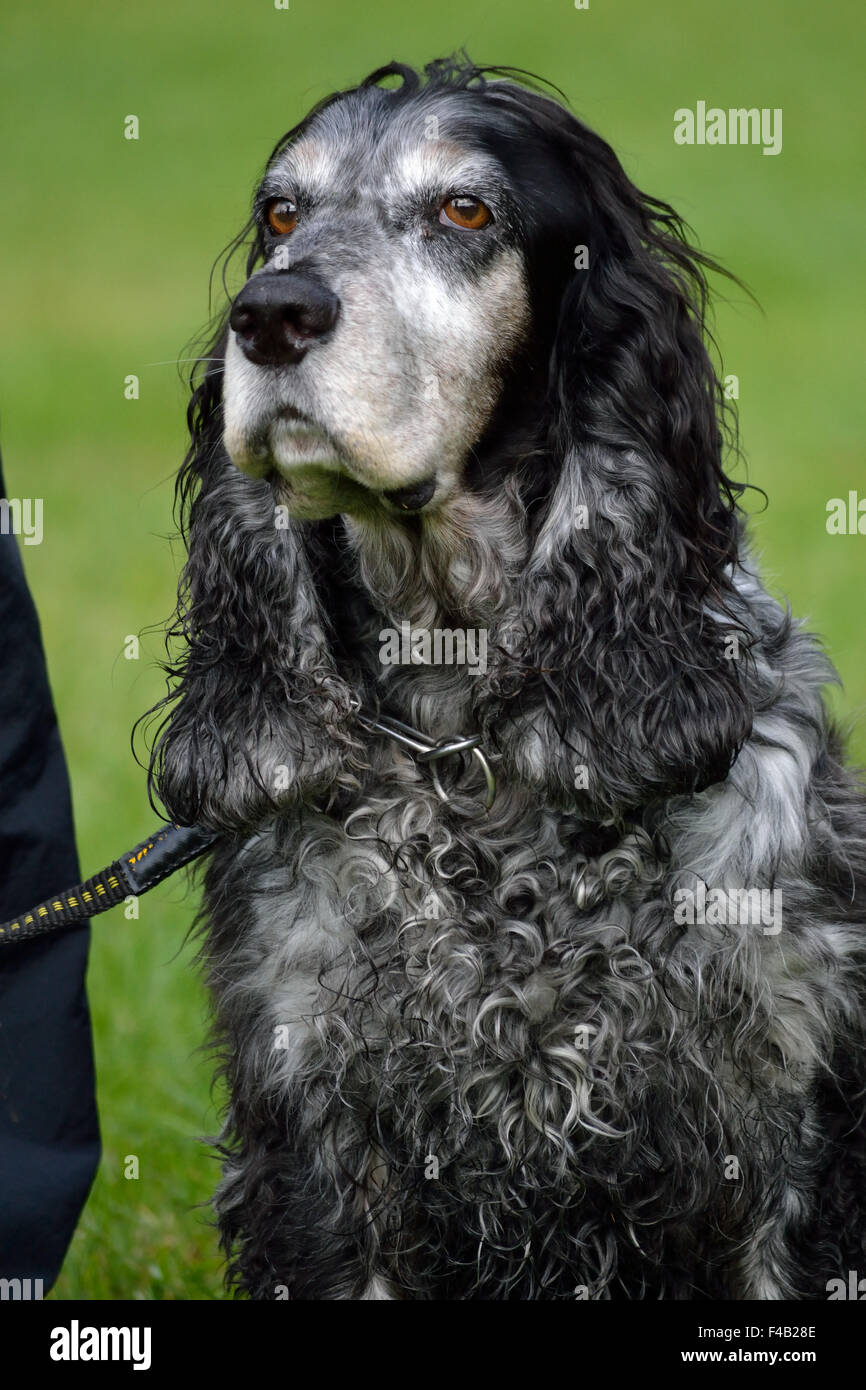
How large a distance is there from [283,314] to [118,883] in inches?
49.8

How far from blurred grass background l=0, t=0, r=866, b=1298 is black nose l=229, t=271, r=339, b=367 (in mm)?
1113

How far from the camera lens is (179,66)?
2100 centimetres

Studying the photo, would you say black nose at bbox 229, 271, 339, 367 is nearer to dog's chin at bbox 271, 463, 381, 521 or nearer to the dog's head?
the dog's head

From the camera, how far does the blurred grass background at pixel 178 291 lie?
204 inches

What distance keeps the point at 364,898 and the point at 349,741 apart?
0.31 meters

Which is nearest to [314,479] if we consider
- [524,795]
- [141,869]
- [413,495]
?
[413,495]

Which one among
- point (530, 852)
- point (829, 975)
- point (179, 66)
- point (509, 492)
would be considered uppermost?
point (179, 66)

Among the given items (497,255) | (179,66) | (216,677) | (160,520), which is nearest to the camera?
(497,255)

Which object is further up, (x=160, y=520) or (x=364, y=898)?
(x=160, y=520)

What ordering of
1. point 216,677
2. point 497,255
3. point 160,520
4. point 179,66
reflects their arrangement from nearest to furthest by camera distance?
point 497,255, point 216,677, point 160,520, point 179,66

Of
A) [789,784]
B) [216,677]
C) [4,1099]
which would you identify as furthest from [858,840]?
[4,1099]

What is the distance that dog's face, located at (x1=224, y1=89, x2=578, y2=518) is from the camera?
2.96 metres

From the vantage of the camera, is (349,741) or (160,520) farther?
(160,520)
